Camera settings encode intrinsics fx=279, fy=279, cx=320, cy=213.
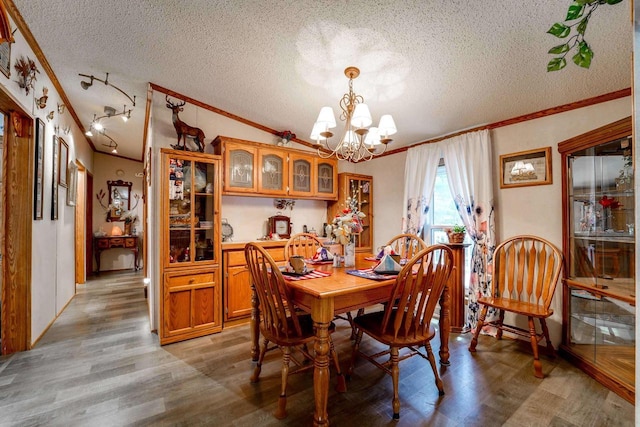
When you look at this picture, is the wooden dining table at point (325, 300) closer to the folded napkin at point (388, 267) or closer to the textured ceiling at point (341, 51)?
the folded napkin at point (388, 267)

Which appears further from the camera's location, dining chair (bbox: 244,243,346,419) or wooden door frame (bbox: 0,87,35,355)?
wooden door frame (bbox: 0,87,35,355)

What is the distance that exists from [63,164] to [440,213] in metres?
4.73

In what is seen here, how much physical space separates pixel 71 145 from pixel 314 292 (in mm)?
4391

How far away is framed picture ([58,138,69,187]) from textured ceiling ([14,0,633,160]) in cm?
84

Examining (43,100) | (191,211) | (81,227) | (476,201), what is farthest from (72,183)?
(476,201)

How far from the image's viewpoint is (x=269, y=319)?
1.86 m

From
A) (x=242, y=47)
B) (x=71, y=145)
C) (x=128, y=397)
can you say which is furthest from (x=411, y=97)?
(x=71, y=145)

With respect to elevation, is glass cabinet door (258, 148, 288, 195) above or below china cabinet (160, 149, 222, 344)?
above

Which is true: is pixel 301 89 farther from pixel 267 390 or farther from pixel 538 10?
pixel 267 390

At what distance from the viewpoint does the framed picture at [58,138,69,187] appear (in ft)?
10.7

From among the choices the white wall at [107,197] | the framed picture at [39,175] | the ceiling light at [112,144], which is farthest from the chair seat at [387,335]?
the white wall at [107,197]

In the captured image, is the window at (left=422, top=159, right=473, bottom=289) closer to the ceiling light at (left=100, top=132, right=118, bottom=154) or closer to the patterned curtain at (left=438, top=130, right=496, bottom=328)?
the patterned curtain at (left=438, top=130, right=496, bottom=328)

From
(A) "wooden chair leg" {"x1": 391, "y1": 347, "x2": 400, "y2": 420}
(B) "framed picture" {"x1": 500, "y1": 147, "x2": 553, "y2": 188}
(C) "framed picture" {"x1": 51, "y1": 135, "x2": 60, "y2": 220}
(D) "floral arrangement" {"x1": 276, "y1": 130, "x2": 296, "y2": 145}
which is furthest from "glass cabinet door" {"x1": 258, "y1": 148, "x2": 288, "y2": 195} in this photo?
(B) "framed picture" {"x1": 500, "y1": 147, "x2": 553, "y2": 188}

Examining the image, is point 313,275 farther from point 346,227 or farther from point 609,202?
point 609,202
